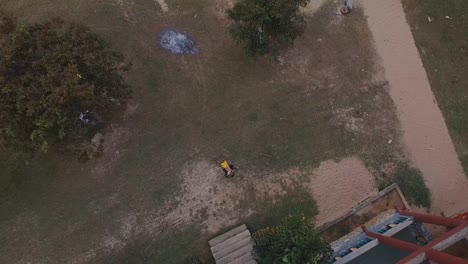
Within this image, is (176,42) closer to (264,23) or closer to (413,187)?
(264,23)

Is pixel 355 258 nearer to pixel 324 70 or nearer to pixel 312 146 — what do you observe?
pixel 312 146

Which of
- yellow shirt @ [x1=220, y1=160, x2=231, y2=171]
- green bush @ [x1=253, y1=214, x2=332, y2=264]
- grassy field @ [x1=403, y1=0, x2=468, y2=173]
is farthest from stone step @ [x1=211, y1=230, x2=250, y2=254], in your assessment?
grassy field @ [x1=403, y1=0, x2=468, y2=173]

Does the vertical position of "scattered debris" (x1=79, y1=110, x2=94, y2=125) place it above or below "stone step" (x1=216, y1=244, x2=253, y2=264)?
above

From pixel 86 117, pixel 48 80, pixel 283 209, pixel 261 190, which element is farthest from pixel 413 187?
pixel 48 80

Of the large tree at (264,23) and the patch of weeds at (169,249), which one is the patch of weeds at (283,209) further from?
the large tree at (264,23)

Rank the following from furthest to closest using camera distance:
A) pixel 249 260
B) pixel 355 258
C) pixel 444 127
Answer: pixel 444 127 → pixel 249 260 → pixel 355 258

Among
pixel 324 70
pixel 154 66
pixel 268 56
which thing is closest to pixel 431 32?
pixel 324 70

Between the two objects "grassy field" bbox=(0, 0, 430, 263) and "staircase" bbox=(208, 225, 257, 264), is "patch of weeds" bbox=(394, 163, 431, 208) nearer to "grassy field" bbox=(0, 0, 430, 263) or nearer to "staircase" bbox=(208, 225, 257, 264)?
"grassy field" bbox=(0, 0, 430, 263)
